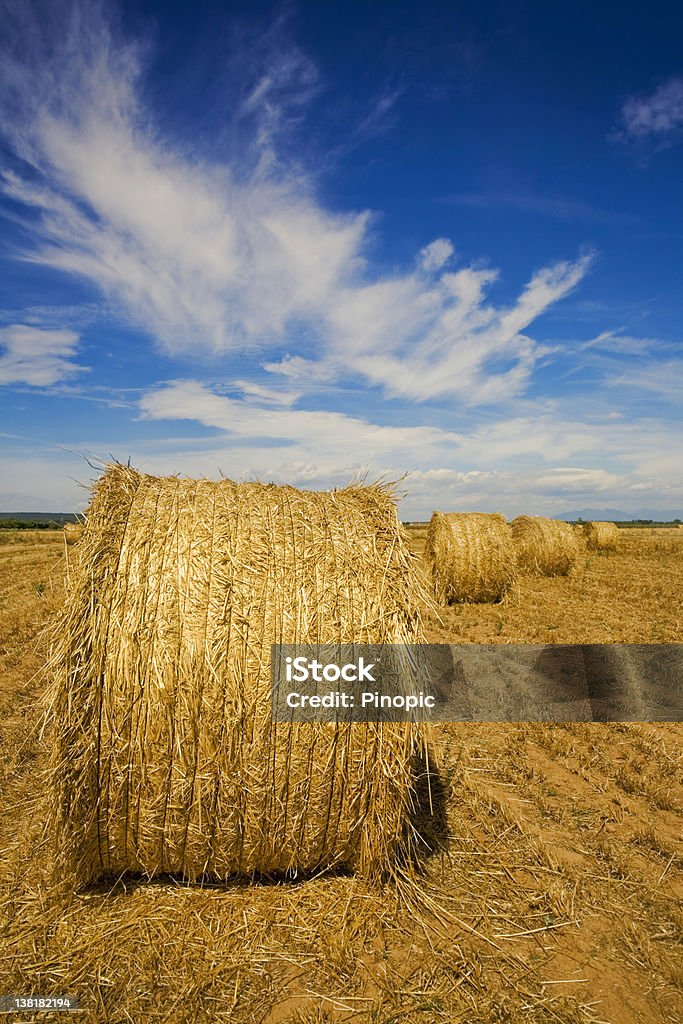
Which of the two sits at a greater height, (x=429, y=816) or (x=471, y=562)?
(x=471, y=562)

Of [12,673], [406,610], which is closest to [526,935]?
[406,610]

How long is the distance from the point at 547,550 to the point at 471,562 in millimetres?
4793

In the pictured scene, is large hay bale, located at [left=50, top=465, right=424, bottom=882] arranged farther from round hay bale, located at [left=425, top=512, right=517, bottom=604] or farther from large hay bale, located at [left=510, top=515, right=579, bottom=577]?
large hay bale, located at [left=510, top=515, right=579, bottom=577]

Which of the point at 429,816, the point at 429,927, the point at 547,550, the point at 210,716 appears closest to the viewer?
the point at 210,716

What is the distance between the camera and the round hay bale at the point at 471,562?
12.3m

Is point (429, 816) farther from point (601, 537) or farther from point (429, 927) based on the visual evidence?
point (601, 537)

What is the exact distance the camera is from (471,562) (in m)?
12.2

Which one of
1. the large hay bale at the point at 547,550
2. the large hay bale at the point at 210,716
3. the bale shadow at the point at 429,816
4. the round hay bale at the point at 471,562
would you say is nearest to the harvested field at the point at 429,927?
the bale shadow at the point at 429,816

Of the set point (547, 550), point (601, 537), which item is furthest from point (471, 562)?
point (601, 537)

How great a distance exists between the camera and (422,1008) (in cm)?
279

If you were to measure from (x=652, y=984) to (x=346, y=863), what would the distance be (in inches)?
70.2

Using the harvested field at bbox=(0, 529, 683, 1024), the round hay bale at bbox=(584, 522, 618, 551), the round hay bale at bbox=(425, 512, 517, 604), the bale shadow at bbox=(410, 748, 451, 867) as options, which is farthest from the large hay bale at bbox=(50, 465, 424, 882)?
the round hay bale at bbox=(584, 522, 618, 551)

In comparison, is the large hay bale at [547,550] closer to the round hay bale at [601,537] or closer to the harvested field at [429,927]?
the round hay bale at [601,537]

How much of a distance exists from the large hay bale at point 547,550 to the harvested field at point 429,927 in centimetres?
1131
